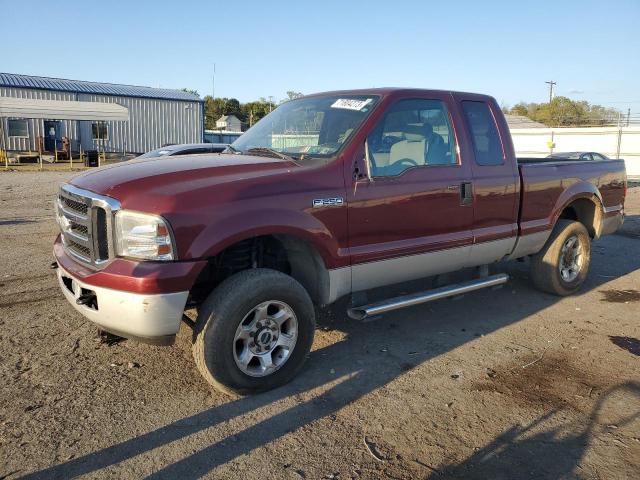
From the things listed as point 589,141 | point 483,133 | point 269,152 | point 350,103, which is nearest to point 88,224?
point 269,152

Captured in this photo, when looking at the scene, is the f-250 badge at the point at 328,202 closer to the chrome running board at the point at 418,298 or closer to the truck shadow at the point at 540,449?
the chrome running board at the point at 418,298

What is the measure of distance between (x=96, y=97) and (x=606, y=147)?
2960 centimetres

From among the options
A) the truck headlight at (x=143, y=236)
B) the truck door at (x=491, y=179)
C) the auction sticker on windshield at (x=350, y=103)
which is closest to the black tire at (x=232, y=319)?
the truck headlight at (x=143, y=236)

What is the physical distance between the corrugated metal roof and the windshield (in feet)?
103

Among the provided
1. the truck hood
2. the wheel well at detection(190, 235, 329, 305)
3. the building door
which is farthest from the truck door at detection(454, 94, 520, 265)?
the building door

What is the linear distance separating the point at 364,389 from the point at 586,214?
4164 millimetres

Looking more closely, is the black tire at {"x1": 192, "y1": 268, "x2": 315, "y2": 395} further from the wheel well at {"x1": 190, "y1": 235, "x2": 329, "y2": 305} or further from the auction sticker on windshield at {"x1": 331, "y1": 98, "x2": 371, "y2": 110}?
the auction sticker on windshield at {"x1": 331, "y1": 98, "x2": 371, "y2": 110}

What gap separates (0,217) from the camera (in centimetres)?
994

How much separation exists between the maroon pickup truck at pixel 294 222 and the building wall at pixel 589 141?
81.1 ft

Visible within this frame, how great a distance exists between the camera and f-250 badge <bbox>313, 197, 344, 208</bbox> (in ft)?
12.0

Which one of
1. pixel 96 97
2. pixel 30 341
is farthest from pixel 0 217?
pixel 96 97

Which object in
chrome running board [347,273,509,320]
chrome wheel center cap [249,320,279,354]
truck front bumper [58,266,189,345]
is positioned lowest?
chrome wheel center cap [249,320,279,354]

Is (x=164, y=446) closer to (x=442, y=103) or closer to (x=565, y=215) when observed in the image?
(x=442, y=103)

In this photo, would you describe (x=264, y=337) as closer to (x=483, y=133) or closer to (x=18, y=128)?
(x=483, y=133)
